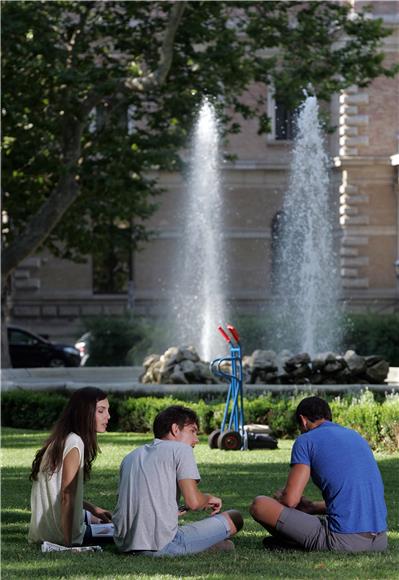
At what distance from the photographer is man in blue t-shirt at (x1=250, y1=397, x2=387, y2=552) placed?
898cm

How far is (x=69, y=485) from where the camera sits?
30.5ft

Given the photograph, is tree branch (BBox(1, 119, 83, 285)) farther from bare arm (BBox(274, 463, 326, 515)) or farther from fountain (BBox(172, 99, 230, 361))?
bare arm (BBox(274, 463, 326, 515))

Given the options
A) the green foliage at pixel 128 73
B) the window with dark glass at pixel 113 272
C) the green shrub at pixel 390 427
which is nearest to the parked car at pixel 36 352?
the window with dark glass at pixel 113 272

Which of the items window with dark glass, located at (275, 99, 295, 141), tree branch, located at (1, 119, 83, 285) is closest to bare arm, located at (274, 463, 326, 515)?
tree branch, located at (1, 119, 83, 285)

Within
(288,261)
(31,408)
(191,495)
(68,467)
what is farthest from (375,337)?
(191,495)

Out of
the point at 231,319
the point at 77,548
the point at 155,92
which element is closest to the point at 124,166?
the point at 155,92

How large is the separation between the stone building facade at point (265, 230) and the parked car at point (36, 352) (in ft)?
13.3

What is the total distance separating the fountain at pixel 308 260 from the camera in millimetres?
30797

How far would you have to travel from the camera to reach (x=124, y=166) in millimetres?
29688

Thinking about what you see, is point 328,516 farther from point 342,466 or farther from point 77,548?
point 77,548

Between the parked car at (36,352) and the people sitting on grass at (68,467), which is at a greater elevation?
the parked car at (36,352)

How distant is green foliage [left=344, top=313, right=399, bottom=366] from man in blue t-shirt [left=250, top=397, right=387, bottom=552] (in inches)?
921

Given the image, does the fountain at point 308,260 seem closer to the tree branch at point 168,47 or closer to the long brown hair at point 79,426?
the tree branch at point 168,47

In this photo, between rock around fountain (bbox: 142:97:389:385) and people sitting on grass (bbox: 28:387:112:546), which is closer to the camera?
people sitting on grass (bbox: 28:387:112:546)
